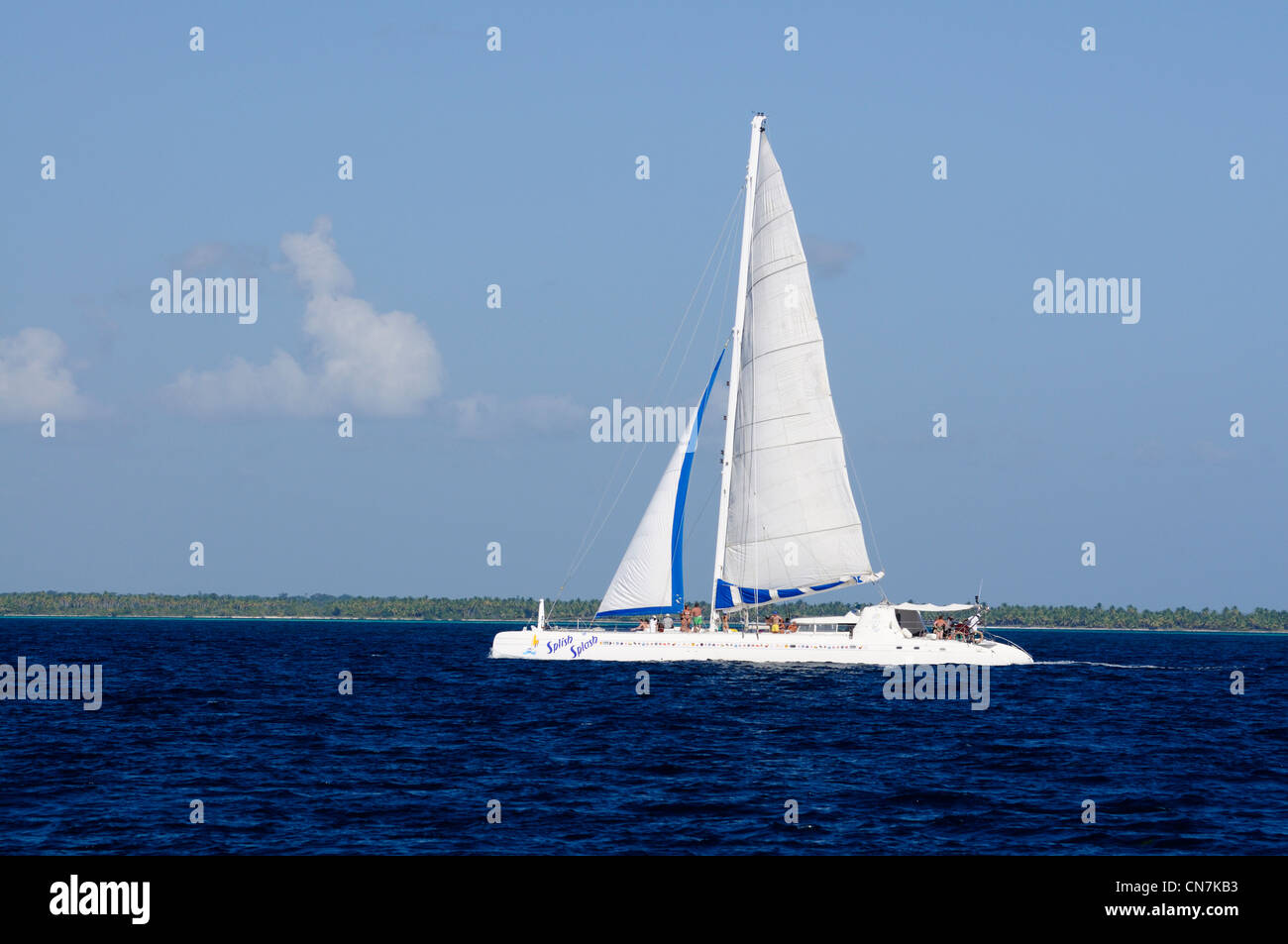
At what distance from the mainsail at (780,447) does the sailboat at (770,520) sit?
0.05 meters

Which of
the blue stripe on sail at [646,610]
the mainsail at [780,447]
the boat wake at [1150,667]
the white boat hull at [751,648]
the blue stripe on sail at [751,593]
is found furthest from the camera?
the boat wake at [1150,667]

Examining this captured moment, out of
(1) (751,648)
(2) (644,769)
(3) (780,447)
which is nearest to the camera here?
(2) (644,769)

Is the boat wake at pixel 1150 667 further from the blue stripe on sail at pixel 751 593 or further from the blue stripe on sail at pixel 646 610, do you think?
the blue stripe on sail at pixel 646 610

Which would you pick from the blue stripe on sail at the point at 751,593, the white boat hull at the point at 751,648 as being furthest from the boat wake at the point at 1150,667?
the blue stripe on sail at the point at 751,593

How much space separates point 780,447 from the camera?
57562 mm

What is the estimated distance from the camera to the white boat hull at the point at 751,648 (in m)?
55.3

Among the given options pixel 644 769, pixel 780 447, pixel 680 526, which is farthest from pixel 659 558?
pixel 644 769

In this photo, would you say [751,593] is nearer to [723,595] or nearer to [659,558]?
[723,595]

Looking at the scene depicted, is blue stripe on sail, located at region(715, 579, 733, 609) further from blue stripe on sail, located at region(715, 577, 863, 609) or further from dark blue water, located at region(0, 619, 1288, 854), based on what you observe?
dark blue water, located at region(0, 619, 1288, 854)

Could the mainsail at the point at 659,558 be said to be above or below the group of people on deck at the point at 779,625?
above

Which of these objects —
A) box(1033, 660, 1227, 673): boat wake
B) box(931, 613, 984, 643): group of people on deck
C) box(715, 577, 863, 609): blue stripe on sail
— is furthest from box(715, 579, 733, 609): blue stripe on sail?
box(1033, 660, 1227, 673): boat wake

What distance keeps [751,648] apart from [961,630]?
10.2 m
